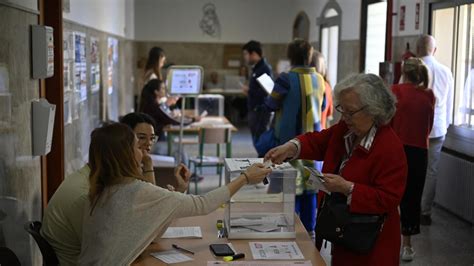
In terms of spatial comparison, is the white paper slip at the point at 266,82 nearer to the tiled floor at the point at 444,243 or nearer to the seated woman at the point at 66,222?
the tiled floor at the point at 444,243

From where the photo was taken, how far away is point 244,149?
1023cm

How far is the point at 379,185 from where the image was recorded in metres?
2.62

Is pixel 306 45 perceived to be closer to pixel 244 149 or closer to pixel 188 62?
pixel 244 149

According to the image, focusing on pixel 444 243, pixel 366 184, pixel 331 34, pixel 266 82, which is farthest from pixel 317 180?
pixel 331 34

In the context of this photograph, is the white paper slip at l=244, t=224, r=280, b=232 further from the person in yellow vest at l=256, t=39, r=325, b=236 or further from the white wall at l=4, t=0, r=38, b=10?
the person in yellow vest at l=256, t=39, r=325, b=236

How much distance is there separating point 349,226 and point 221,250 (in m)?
0.55

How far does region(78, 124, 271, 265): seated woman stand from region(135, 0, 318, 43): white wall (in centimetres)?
1099

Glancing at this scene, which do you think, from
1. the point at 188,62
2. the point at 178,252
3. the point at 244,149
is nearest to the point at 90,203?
the point at 178,252

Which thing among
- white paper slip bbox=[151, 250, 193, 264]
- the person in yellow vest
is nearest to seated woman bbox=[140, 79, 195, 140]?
the person in yellow vest

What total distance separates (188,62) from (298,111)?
8579 mm

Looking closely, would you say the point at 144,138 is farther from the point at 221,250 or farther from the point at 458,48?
the point at 458,48

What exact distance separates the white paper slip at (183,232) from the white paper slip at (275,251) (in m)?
0.30

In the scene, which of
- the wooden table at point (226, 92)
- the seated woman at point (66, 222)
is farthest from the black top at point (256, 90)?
the wooden table at point (226, 92)

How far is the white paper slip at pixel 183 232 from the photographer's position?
3023 millimetres
